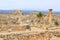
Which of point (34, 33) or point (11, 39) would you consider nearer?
point (11, 39)

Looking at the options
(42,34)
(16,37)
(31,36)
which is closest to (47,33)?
(42,34)

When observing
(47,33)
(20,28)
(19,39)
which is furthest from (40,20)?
(19,39)

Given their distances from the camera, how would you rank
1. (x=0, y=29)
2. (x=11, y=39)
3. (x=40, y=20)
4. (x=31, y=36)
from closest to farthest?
(x=11, y=39) < (x=31, y=36) < (x=0, y=29) < (x=40, y=20)

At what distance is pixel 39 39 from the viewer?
18750 millimetres

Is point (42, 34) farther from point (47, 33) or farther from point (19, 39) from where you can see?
point (19, 39)

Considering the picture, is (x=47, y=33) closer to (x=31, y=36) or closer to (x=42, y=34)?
(x=42, y=34)

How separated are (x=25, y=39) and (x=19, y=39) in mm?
526

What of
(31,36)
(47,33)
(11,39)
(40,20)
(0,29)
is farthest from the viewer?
(40,20)

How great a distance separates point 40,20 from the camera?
40750mm

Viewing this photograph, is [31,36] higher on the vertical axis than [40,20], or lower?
higher

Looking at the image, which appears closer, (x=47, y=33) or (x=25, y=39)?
(x=25, y=39)

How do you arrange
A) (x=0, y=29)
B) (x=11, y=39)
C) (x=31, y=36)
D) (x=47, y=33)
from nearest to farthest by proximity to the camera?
(x=11, y=39) → (x=31, y=36) → (x=47, y=33) → (x=0, y=29)

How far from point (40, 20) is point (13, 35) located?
76.2ft

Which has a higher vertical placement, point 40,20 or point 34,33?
point 34,33
